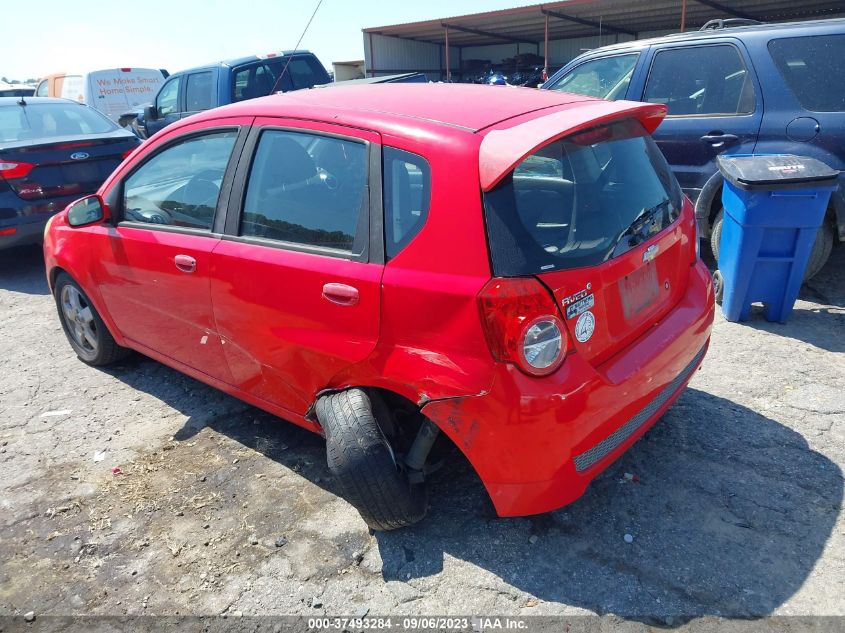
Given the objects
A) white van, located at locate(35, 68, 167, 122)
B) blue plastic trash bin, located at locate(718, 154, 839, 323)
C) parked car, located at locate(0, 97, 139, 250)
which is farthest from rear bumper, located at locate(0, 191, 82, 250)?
white van, located at locate(35, 68, 167, 122)

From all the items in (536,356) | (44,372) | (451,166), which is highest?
(451,166)

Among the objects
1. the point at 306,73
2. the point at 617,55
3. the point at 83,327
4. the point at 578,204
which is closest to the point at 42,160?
the point at 83,327

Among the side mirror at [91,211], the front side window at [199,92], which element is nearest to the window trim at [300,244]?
the side mirror at [91,211]

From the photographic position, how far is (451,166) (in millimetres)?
2258

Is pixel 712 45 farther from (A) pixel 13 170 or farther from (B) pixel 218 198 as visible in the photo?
(A) pixel 13 170

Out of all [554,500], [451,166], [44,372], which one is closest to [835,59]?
[451,166]

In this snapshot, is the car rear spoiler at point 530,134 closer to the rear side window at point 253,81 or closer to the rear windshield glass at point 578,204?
the rear windshield glass at point 578,204

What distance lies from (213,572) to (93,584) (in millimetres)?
483

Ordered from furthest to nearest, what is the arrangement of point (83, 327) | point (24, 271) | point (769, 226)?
point (24, 271) → point (83, 327) → point (769, 226)

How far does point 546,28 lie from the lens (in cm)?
1312

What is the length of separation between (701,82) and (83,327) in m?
4.99

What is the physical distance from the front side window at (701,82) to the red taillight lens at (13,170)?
5882mm

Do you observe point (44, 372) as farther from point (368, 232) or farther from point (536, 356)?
point (536, 356)

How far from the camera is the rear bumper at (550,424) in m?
2.16
